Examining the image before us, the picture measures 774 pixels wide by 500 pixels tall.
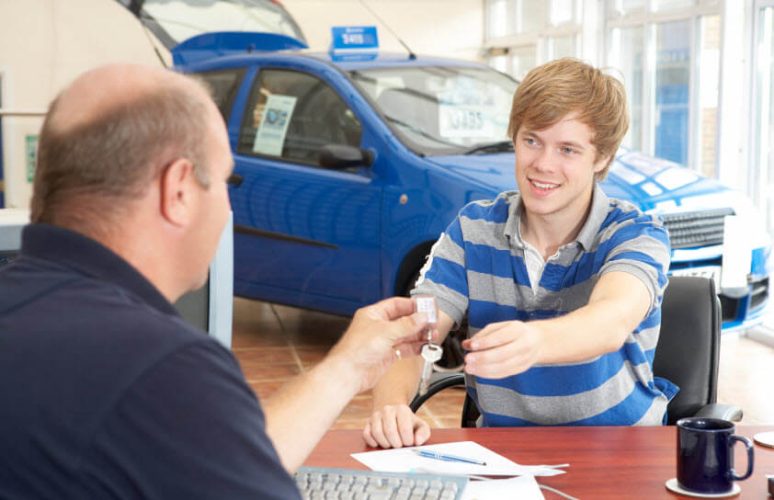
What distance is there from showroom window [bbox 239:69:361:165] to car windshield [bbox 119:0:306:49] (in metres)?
2.20

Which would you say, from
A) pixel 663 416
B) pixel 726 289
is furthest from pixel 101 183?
pixel 726 289

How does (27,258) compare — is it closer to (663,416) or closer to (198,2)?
(663,416)

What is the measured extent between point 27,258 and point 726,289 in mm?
4411

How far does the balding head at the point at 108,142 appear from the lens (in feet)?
3.67

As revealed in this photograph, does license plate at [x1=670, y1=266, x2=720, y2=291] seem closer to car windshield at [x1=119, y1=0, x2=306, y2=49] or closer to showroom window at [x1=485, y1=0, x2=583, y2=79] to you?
showroom window at [x1=485, y1=0, x2=583, y2=79]

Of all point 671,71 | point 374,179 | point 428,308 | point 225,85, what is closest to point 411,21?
point 671,71

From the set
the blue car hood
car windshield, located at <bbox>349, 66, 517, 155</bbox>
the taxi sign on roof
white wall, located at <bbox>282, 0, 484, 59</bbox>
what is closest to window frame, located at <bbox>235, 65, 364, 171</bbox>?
car windshield, located at <bbox>349, 66, 517, 155</bbox>

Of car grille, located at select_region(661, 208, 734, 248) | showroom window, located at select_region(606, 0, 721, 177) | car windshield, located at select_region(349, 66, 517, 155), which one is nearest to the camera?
car grille, located at select_region(661, 208, 734, 248)

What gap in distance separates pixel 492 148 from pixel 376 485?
396cm

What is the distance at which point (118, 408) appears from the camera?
0.98m

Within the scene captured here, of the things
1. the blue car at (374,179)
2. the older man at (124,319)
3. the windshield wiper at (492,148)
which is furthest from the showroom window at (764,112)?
the older man at (124,319)

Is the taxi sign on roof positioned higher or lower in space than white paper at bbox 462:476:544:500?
higher

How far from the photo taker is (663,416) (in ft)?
7.68

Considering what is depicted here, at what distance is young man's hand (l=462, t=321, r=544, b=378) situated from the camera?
1802 millimetres
